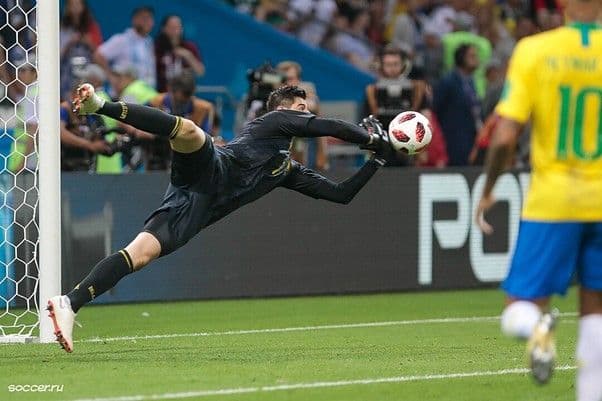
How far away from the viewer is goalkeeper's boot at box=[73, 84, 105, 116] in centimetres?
912

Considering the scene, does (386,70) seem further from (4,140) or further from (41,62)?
(41,62)

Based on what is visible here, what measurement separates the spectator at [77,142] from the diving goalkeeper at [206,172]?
4132 millimetres

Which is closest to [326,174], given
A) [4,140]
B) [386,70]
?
[386,70]

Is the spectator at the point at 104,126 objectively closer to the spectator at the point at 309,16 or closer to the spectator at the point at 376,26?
the spectator at the point at 309,16

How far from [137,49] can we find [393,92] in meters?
3.16

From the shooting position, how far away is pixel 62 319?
9.22m

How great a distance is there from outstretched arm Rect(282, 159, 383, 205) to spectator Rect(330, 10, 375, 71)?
33.9ft

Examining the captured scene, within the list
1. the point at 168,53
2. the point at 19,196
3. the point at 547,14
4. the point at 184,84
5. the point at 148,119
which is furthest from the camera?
the point at 547,14

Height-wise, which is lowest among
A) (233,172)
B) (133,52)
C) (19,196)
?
(19,196)

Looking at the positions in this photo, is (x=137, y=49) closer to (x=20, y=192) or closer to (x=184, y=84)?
(x=184, y=84)

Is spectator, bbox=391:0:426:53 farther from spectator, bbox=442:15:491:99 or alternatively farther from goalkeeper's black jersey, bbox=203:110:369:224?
goalkeeper's black jersey, bbox=203:110:369:224

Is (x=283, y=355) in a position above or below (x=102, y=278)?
below

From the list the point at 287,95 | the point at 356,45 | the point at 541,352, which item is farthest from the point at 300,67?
the point at 541,352

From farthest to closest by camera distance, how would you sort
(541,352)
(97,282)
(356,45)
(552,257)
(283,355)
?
(356,45), (283,355), (97,282), (552,257), (541,352)
